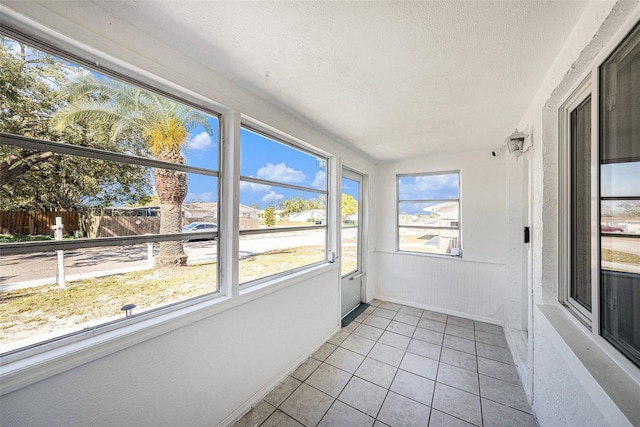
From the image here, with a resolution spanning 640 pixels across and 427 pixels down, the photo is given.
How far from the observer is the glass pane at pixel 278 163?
74.9 inches

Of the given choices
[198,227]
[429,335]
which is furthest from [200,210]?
[429,335]

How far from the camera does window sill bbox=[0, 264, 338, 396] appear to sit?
89 centimetres

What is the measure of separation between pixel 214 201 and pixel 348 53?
51.2 inches

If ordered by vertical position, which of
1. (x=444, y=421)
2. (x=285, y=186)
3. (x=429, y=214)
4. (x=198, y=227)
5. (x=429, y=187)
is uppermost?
(x=429, y=187)

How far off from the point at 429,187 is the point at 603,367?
3.04 m

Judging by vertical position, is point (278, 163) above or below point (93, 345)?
above

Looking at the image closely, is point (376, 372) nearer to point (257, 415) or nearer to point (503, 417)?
point (503, 417)

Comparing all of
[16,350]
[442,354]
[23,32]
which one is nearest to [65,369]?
[16,350]

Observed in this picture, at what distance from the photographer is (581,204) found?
4.32ft

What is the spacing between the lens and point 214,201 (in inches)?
65.7

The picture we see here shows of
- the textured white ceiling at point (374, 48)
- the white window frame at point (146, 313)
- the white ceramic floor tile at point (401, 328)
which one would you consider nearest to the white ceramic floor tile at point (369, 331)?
the white ceramic floor tile at point (401, 328)

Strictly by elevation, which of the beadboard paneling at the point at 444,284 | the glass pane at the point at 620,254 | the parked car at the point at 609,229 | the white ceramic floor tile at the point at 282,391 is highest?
the parked car at the point at 609,229

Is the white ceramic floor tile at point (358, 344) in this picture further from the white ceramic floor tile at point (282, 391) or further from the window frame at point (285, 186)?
the window frame at point (285, 186)

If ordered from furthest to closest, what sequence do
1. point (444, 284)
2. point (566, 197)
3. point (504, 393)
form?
1. point (444, 284)
2. point (504, 393)
3. point (566, 197)
